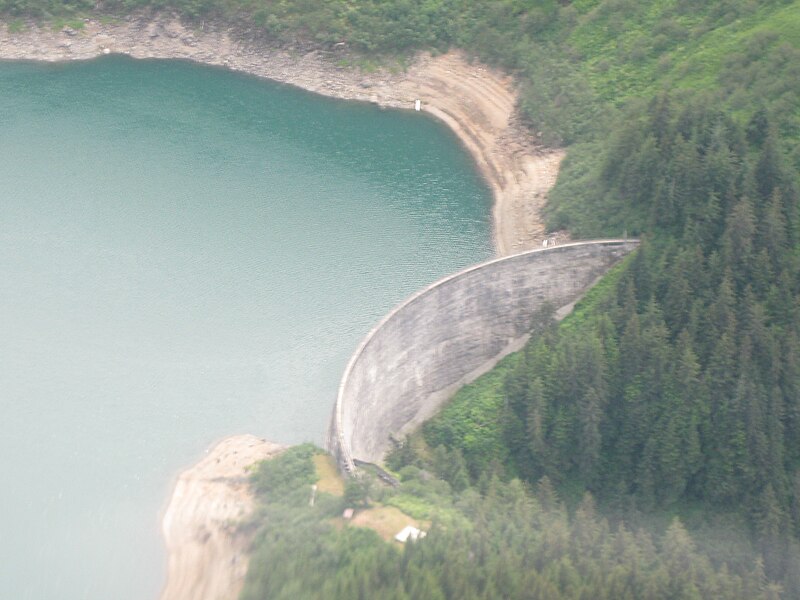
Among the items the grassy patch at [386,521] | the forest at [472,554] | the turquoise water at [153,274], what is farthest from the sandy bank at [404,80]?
the grassy patch at [386,521]

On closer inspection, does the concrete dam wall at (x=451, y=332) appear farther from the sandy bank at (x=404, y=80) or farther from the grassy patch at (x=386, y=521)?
the sandy bank at (x=404, y=80)

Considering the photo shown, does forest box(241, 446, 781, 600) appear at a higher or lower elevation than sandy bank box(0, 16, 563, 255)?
lower

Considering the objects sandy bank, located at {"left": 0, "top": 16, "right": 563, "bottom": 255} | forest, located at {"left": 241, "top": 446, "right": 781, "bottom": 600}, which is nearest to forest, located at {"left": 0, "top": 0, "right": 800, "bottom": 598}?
forest, located at {"left": 241, "top": 446, "right": 781, "bottom": 600}

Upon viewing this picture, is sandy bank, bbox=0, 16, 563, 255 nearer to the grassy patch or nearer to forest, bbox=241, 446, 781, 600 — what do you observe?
forest, bbox=241, 446, 781, 600

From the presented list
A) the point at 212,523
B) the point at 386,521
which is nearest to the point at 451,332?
the point at 386,521

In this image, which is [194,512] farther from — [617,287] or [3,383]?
[617,287]

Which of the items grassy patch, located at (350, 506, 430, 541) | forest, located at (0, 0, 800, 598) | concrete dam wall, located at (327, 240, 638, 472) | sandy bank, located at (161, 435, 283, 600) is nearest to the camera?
forest, located at (0, 0, 800, 598)
